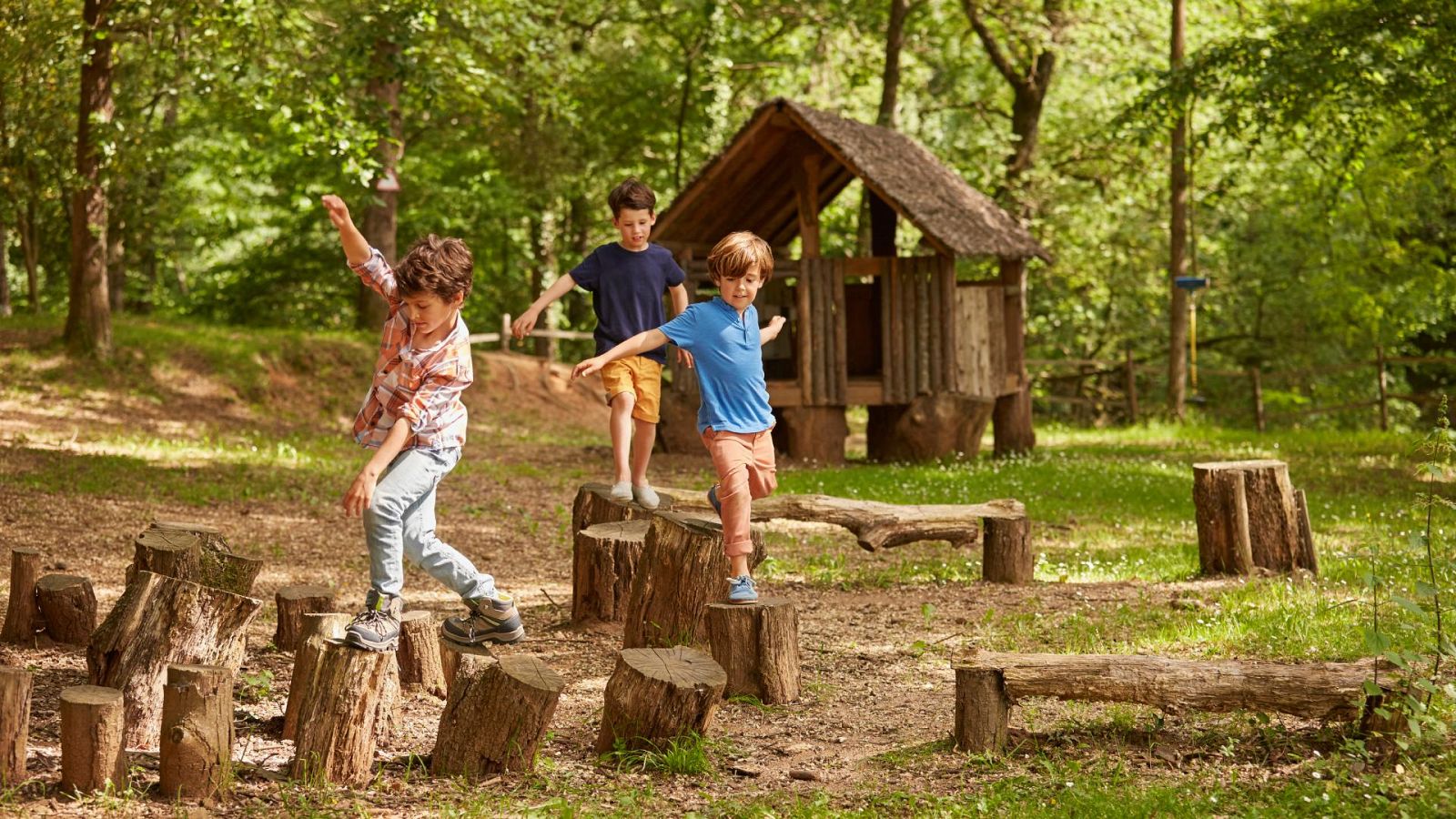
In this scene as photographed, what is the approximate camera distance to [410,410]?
230 inches

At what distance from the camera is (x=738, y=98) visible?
30812mm

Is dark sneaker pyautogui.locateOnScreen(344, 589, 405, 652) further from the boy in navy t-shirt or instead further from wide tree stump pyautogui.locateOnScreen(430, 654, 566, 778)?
the boy in navy t-shirt

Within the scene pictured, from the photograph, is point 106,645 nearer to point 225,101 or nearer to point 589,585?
point 589,585

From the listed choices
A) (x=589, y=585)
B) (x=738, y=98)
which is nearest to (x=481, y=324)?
(x=738, y=98)

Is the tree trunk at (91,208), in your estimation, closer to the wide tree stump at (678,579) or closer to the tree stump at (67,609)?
the tree stump at (67,609)

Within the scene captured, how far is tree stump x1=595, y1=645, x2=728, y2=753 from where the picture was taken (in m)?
5.62

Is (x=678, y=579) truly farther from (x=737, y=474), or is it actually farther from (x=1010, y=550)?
(x=1010, y=550)

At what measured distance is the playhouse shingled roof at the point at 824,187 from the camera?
57.7 ft

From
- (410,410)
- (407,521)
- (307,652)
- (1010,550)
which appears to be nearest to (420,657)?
(407,521)

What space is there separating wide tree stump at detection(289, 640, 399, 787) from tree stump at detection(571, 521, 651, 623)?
8.38 ft

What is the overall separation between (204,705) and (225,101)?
544 inches

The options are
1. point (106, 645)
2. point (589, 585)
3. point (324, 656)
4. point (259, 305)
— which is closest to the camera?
point (324, 656)

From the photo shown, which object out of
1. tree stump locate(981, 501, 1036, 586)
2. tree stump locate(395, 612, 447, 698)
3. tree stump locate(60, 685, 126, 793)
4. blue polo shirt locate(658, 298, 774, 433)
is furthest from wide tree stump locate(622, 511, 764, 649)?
tree stump locate(981, 501, 1036, 586)

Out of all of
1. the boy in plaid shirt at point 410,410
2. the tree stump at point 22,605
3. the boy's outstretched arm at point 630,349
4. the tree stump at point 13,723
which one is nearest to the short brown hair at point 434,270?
the boy in plaid shirt at point 410,410
